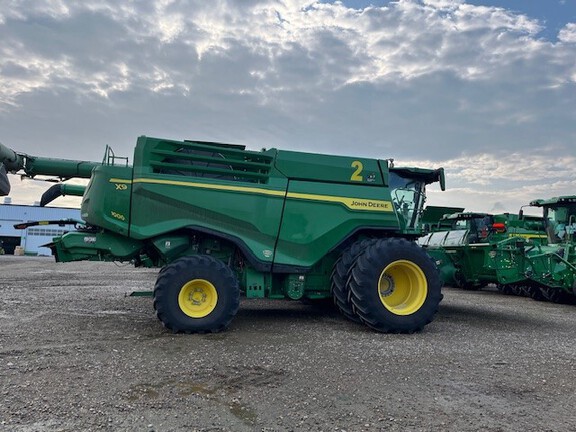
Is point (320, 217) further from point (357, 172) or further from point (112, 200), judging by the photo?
point (112, 200)

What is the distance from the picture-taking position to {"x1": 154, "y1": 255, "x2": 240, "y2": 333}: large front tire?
6059 mm

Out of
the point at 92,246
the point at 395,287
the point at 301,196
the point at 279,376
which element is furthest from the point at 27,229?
the point at 279,376

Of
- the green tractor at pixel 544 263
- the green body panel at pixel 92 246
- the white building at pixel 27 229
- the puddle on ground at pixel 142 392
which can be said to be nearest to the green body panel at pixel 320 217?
the green body panel at pixel 92 246

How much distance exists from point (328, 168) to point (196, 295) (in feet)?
9.05

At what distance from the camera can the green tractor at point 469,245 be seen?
10336 mm

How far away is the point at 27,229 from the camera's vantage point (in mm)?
57844

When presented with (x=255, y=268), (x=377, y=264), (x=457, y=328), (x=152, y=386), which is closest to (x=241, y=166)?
(x=255, y=268)

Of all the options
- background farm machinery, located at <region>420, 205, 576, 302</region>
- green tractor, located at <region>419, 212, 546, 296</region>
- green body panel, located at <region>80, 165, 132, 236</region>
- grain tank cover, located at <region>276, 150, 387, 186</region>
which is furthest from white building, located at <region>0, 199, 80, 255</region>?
grain tank cover, located at <region>276, 150, 387, 186</region>

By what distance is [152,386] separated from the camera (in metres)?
4.07

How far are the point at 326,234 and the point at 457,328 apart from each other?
2588mm

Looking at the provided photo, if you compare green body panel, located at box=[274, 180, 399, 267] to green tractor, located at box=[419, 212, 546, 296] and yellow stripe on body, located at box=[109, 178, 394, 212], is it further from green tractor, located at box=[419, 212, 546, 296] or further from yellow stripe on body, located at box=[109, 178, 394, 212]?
green tractor, located at box=[419, 212, 546, 296]

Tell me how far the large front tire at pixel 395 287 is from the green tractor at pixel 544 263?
3610 millimetres

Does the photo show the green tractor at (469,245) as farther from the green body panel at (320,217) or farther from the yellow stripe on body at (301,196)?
the green body panel at (320,217)

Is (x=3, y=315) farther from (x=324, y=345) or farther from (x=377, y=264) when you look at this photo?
(x=377, y=264)
